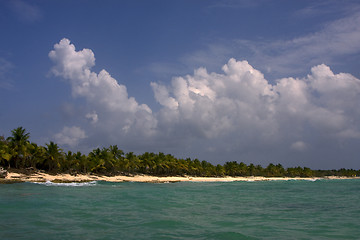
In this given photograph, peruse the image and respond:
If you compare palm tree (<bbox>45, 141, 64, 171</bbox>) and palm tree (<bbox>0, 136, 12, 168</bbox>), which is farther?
palm tree (<bbox>45, 141, 64, 171</bbox>)

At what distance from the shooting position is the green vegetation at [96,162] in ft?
212

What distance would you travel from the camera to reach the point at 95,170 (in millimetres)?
85375

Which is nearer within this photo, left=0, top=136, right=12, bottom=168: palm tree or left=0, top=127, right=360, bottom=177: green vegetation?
left=0, top=136, right=12, bottom=168: palm tree

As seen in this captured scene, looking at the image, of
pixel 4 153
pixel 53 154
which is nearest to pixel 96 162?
pixel 53 154

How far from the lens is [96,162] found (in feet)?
269

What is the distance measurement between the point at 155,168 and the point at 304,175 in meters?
122

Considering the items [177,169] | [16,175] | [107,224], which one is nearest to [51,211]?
[107,224]

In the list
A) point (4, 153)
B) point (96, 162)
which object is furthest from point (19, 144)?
point (96, 162)

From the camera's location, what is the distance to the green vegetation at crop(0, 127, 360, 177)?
212ft

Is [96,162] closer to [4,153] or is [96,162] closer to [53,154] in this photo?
[53,154]

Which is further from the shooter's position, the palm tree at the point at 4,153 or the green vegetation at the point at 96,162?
the green vegetation at the point at 96,162

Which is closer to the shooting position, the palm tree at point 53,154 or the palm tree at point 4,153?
the palm tree at point 4,153

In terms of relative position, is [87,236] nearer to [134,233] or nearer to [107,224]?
[134,233]

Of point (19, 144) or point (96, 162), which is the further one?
point (96, 162)
